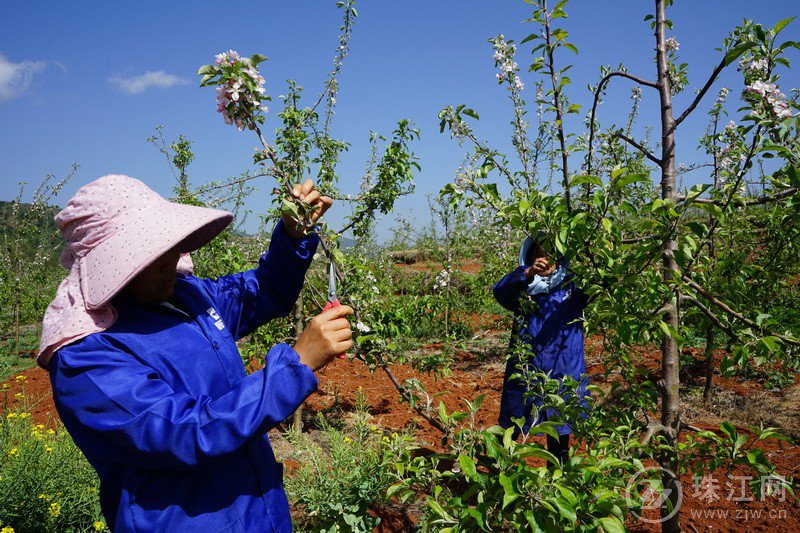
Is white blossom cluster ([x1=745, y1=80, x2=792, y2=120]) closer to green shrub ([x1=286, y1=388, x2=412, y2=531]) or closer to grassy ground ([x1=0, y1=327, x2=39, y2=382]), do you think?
green shrub ([x1=286, y1=388, x2=412, y2=531])

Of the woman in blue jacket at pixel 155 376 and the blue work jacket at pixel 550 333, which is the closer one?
the woman in blue jacket at pixel 155 376

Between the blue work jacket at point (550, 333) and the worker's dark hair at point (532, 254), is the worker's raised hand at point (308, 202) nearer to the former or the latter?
the blue work jacket at point (550, 333)

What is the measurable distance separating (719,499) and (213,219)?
3.44 meters

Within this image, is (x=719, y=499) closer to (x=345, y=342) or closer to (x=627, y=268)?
(x=627, y=268)

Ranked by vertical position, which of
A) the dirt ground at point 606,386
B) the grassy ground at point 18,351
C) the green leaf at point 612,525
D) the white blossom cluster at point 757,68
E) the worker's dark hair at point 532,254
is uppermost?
the white blossom cluster at point 757,68

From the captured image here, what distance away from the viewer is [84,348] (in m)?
1.21

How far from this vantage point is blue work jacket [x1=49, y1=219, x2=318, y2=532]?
46.3 inches

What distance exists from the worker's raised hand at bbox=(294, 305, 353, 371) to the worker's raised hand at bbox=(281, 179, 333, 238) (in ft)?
1.43

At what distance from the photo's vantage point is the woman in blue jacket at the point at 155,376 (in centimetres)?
118

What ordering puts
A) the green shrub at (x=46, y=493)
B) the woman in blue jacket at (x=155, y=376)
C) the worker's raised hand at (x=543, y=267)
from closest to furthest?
the woman in blue jacket at (x=155, y=376) < the green shrub at (x=46, y=493) < the worker's raised hand at (x=543, y=267)

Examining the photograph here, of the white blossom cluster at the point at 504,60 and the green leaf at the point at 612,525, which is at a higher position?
the white blossom cluster at the point at 504,60

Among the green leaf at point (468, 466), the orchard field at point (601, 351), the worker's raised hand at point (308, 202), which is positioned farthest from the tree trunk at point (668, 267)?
the worker's raised hand at point (308, 202)

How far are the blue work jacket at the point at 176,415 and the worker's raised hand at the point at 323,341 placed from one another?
3cm

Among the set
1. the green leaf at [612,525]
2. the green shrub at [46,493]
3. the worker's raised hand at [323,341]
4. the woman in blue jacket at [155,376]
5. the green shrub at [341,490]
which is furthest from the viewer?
the green shrub at [46,493]
